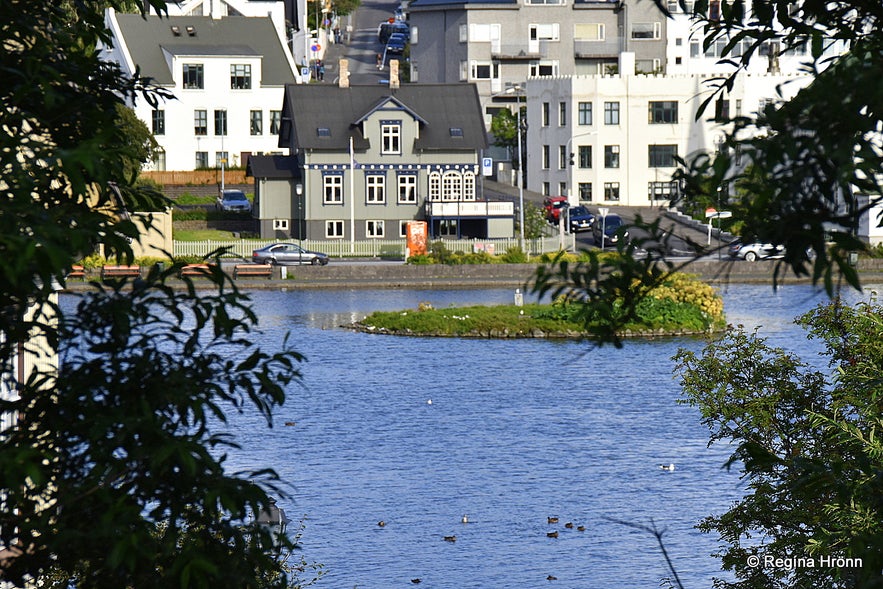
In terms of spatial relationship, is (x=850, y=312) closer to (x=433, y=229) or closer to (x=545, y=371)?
(x=545, y=371)

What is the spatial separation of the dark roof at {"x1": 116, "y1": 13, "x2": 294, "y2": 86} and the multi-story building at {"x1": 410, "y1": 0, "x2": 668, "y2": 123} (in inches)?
710

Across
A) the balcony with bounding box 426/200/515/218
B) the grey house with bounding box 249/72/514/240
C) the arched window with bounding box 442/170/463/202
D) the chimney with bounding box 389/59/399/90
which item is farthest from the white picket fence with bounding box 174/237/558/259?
the chimney with bounding box 389/59/399/90

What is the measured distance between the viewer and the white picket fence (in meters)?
A: 66.0

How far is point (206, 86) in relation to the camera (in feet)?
297

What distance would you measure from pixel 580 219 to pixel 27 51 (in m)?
69.2

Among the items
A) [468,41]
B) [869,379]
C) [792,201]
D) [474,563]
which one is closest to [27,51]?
[792,201]

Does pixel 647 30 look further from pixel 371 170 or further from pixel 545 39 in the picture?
pixel 371 170

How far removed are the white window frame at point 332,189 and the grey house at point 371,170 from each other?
6cm

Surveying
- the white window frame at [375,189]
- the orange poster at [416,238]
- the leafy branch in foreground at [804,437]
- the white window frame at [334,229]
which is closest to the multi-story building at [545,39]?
the white window frame at [375,189]

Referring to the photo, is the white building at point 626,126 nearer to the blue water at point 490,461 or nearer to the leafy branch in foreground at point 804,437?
the blue water at point 490,461

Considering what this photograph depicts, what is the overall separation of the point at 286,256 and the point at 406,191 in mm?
11682

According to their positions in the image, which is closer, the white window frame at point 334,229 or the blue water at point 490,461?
the blue water at point 490,461

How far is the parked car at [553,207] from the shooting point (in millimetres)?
78688

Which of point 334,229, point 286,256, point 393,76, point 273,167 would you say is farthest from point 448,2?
point 286,256
